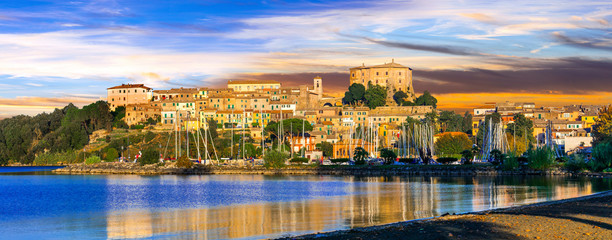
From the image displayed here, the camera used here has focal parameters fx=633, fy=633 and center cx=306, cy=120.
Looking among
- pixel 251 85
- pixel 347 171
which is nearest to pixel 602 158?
pixel 347 171

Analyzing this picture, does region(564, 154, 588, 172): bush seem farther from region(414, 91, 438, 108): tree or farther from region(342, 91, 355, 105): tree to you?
region(342, 91, 355, 105): tree

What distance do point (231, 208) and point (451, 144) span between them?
68702 mm

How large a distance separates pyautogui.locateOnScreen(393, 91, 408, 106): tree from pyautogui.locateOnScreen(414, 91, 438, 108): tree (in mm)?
2738

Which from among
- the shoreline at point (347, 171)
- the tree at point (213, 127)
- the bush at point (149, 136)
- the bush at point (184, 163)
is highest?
the tree at point (213, 127)

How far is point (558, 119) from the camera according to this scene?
12775cm

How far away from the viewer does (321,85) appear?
144 m

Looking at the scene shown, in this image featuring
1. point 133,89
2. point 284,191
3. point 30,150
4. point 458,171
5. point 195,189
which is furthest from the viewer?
point 133,89

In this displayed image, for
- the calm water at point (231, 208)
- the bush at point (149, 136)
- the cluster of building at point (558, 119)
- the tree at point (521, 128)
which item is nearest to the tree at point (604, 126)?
the cluster of building at point (558, 119)

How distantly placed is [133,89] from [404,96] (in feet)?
185

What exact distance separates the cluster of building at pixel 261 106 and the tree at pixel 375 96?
1701 mm

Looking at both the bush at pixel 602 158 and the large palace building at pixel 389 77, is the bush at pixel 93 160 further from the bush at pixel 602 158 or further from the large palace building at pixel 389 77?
the bush at pixel 602 158

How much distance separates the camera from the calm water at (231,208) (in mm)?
24828

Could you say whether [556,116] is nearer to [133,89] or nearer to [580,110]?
[580,110]

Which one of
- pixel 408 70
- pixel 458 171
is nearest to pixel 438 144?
pixel 458 171
